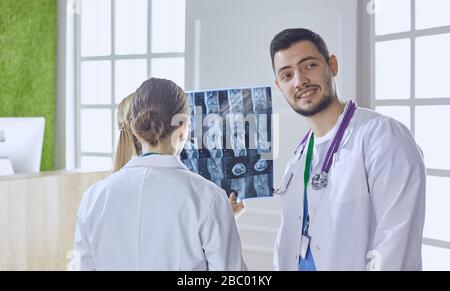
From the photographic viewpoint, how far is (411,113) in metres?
1.03

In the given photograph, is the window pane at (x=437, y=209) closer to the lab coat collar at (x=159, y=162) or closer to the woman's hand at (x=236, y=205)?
the woman's hand at (x=236, y=205)

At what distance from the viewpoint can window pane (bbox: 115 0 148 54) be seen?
1274 mm

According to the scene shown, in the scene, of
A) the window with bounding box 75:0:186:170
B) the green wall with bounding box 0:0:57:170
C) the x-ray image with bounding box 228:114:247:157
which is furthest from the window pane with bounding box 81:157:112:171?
the x-ray image with bounding box 228:114:247:157

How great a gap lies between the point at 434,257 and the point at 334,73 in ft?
1.33

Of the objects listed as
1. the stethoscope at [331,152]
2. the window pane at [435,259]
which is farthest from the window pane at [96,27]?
the window pane at [435,259]

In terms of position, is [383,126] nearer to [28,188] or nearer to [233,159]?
[233,159]

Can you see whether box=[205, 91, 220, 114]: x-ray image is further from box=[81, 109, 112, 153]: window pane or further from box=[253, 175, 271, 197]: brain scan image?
box=[81, 109, 112, 153]: window pane

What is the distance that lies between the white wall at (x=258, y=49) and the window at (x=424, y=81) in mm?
60

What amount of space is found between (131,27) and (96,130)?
0.28 meters

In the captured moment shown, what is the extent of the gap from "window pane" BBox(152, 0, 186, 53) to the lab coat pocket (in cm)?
46

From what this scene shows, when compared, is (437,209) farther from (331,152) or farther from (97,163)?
(97,163)

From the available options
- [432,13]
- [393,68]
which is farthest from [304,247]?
[432,13]

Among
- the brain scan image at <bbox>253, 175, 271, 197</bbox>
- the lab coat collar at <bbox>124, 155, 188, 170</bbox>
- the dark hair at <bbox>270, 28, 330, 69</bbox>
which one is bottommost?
the brain scan image at <bbox>253, 175, 271, 197</bbox>

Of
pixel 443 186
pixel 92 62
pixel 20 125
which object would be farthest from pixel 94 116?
pixel 443 186
